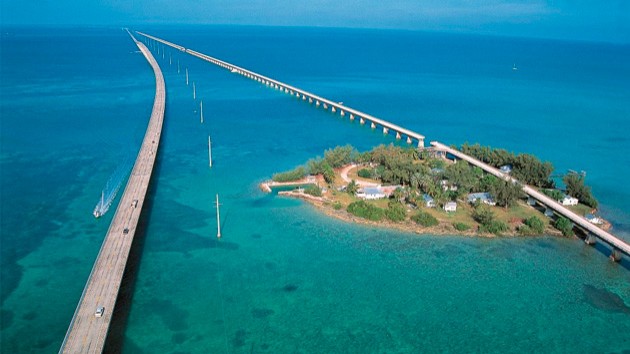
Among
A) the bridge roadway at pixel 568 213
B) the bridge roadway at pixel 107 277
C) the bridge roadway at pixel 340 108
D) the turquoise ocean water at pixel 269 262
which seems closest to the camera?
the bridge roadway at pixel 107 277

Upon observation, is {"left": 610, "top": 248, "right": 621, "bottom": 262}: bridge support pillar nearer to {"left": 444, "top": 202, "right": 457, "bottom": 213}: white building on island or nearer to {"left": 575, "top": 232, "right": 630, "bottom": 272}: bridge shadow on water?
{"left": 575, "top": 232, "right": 630, "bottom": 272}: bridge shadow on water

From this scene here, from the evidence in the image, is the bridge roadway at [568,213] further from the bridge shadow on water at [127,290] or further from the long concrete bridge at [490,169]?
the bridge shadow on water at [127,290]

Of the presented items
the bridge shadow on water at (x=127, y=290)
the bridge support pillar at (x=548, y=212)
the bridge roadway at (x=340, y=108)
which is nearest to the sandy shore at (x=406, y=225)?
the bridge support pillar at (x=548, y=212)

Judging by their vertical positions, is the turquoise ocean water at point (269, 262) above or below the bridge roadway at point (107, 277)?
below

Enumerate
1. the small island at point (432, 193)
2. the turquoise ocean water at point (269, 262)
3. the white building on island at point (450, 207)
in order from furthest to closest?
1. the white building on island at point (450, 207)
2. the small island at point (432, 193)
3. the turquoise ocean water at point (269, 262)

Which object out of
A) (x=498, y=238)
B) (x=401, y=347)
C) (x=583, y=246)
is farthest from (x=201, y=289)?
(x=583, y=246)

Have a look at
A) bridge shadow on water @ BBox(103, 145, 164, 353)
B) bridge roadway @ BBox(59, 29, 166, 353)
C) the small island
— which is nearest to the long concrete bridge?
the small island

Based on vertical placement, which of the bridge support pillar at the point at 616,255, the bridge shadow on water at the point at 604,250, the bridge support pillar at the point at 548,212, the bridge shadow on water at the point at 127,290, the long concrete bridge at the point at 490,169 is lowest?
the bridge shadow on water at the point at 127,290
